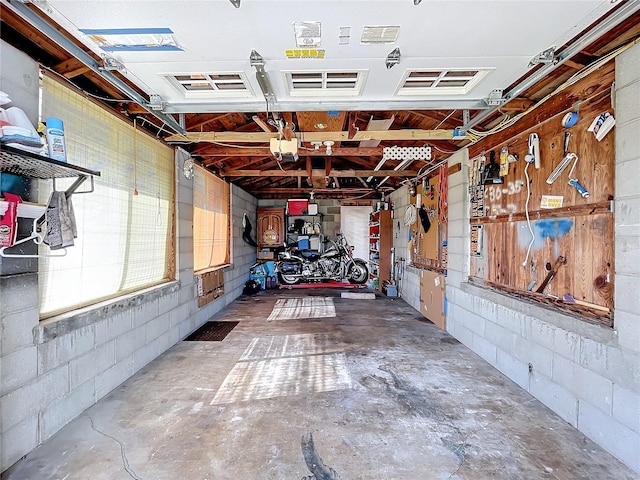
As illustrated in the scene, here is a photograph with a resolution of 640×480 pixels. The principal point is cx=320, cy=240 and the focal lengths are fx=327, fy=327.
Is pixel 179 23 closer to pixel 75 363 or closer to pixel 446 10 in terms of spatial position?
pixel 446 10

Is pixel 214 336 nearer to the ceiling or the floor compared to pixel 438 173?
nearer to the floor

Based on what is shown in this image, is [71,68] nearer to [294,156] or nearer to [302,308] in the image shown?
[294,156]

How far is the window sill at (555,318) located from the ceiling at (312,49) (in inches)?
64.6

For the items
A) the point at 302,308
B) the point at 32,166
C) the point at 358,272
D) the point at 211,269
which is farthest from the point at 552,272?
the point at 358,272

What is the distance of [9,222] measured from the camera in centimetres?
172

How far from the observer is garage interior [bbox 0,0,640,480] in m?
1.75

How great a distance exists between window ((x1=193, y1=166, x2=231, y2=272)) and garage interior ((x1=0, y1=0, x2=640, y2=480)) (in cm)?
79

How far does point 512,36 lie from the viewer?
1790 mm

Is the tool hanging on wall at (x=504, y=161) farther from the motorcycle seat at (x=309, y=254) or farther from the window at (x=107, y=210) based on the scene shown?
the motorcycle seat at (x=309, y=254)

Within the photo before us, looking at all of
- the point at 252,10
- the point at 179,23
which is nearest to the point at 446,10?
the point at 252,10

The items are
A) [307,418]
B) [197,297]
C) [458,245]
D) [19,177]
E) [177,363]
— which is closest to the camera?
[19,177]

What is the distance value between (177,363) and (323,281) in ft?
18.5

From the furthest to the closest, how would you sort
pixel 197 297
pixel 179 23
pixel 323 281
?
1. pixel 323 281
2. pixel 197 297
3. pixel 179 23

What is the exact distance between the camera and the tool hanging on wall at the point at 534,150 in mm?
2701
